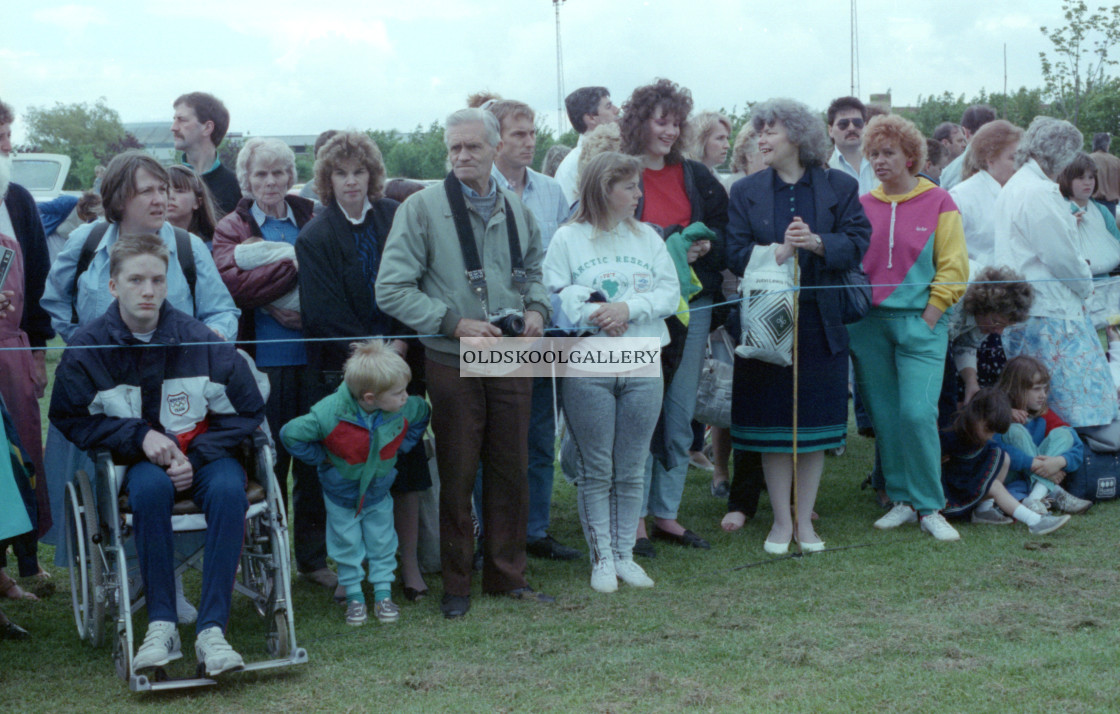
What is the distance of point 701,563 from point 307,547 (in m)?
1.78

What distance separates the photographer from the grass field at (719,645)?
11.7ft

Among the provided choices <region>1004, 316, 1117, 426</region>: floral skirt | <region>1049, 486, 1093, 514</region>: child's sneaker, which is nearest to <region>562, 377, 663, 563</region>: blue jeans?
<region>1049, 486, 1093, 514</region>: child's sneaker

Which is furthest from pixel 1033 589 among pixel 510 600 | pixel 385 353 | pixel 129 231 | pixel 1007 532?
pixel 129 231

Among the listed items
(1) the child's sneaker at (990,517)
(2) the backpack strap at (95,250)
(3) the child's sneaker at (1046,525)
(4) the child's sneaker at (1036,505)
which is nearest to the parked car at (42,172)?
(2) the backpack strap at (95,250)

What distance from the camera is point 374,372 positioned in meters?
4.21

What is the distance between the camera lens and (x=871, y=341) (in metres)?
5.65

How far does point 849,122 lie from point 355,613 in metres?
4.56

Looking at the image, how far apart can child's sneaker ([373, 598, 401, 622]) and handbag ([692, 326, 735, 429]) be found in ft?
6.43

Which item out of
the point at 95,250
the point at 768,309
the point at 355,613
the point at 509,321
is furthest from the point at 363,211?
the point at 768,309

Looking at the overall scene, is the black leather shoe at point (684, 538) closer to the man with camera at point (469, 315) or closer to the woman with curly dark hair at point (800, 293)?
the woman with curly dark hair at point (800, 293)

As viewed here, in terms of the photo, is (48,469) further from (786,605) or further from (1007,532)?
(1007,532)

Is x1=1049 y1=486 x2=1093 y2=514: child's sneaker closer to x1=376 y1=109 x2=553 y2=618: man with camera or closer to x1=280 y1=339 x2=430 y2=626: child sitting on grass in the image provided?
x1=376 y1=109 x2=553 y2=618: man with camera

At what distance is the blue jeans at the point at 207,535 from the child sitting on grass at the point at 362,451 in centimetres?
43

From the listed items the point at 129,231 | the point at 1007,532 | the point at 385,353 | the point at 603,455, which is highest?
the point at 129,231
